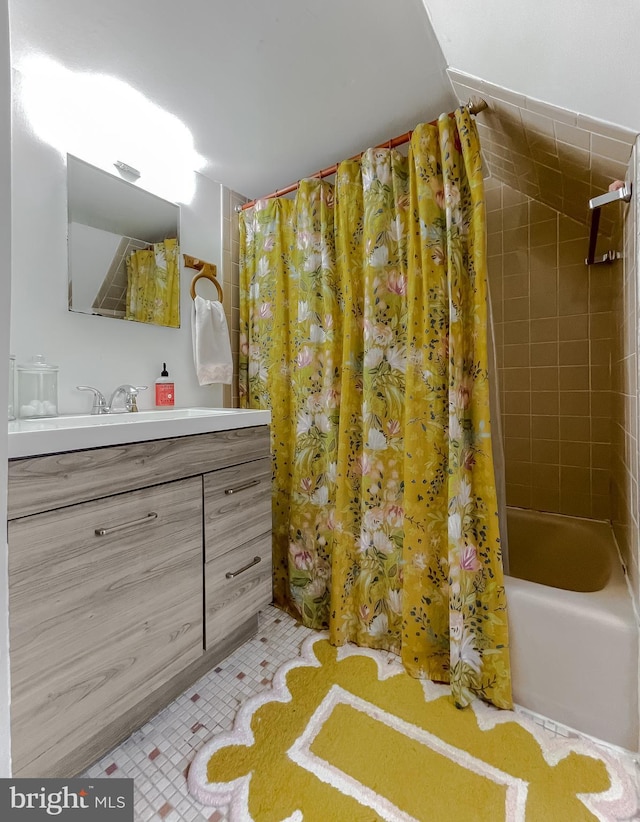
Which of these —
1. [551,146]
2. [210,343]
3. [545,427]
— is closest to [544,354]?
[545,427]

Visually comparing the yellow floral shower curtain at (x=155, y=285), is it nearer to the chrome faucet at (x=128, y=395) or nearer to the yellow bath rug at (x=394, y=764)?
the chrome faucet at (x=128, y=395)

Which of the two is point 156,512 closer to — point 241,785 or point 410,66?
point 241,785

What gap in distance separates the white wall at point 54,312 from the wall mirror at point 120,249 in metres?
0.04

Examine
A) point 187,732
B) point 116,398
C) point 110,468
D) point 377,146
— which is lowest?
point 187,732

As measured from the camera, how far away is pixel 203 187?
71.1 inches

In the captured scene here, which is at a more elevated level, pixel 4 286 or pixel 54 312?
pixel 54 312

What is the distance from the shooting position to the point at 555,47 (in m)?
0.90

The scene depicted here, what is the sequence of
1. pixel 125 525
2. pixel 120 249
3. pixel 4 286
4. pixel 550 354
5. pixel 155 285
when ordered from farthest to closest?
pixel 550 354, pixel 155 285, pixel 120 249, pixel 125 525, pixel 4 286

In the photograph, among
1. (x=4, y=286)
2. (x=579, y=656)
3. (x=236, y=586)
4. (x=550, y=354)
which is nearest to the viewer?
(x=4, y=286)

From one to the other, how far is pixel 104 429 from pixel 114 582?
0.41 metres

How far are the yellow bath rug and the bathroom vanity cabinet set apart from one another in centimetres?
29

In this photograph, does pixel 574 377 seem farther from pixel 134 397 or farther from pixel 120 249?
pixel 120 249

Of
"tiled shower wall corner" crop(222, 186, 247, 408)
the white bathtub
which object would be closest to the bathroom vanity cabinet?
"tiled shower wall corner" crop(222, 186, 247, 408)

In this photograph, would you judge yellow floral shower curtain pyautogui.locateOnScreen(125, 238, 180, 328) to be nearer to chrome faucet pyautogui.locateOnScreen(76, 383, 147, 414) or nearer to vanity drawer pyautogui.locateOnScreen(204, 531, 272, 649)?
chrome faucet pyautogui.locateOnScreen(76, 383, 147, 414)
